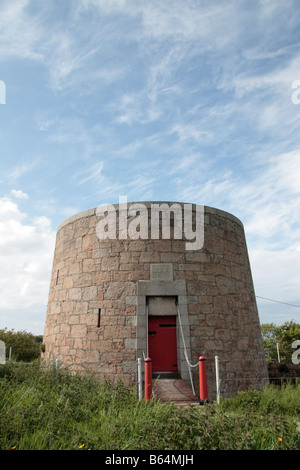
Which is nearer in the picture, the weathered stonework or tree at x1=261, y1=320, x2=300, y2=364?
the weathered stonework

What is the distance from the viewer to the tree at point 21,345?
767 inches

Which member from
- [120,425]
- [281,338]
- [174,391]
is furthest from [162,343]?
[281,338]

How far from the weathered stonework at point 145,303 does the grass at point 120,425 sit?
95.1 inches

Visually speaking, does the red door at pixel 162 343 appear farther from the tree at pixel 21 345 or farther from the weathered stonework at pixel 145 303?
the tree at pixel 21 345

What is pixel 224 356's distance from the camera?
8.20 meters

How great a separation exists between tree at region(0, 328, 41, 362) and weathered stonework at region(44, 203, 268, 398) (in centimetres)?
1141

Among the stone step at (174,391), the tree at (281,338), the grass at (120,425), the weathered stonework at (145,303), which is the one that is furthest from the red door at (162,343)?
the tree at (281,338)

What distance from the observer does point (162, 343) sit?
8148mm

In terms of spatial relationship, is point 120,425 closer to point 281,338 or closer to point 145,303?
point 145,303

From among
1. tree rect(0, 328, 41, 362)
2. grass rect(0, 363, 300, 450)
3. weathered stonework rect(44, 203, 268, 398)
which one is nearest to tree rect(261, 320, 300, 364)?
tree rect(0, 328, 41, 362)

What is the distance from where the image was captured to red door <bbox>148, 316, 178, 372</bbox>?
803cm

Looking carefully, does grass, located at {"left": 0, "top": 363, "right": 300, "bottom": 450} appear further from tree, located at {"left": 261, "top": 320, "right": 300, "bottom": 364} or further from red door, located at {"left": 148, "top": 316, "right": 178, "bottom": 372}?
tree, located at {"left": 261, "top": 320, "right": 300, "bottom": 364}
